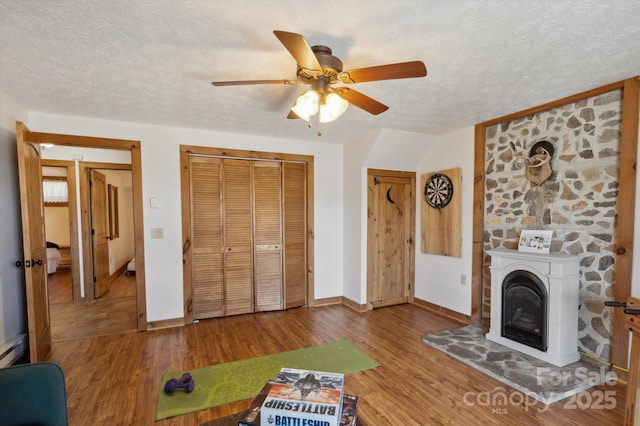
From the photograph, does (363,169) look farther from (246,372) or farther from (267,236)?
(246,372)

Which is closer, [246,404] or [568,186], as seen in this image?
[246,404]

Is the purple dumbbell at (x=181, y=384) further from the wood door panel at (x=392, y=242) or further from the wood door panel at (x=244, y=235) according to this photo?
the wood door panel at (x=392, y=242)

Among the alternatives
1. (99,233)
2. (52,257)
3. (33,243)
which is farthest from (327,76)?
(52,257)

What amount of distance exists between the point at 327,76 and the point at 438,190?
2.82 m

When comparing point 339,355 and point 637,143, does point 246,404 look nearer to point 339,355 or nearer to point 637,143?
point 339,355

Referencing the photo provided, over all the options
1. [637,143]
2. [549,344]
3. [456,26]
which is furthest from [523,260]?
[456,26]

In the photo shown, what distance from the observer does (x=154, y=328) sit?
353cm

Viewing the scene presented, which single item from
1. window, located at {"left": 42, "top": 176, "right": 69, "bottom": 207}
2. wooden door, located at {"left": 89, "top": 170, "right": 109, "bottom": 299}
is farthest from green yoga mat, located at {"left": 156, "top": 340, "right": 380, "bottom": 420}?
window, located at {"left": 42, "top": 176, "right": 69, "bottom": 207}

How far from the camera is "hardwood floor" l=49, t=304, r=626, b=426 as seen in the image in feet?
6.65

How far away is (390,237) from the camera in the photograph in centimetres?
436

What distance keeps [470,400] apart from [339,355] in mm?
1147

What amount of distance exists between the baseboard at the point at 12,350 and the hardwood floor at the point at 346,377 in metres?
0.26

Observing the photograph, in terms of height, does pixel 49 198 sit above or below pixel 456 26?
below

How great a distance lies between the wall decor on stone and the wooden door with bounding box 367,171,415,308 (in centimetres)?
137
